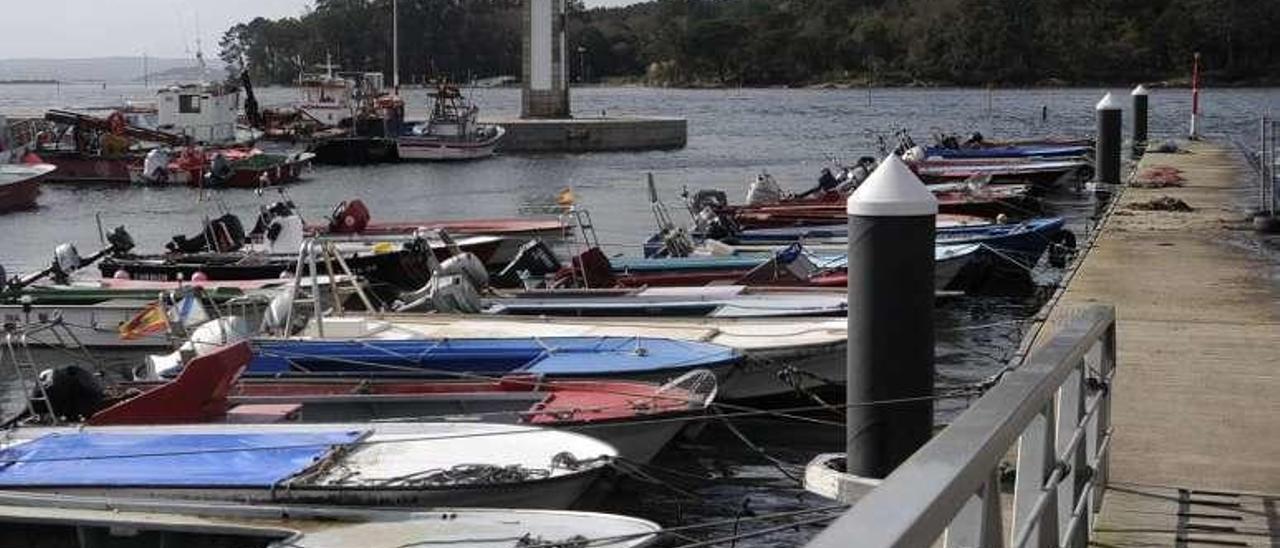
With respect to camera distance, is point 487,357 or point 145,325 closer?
point 487,357

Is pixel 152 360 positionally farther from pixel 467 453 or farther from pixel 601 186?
pixel 601 186

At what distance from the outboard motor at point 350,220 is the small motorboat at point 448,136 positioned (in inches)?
1331

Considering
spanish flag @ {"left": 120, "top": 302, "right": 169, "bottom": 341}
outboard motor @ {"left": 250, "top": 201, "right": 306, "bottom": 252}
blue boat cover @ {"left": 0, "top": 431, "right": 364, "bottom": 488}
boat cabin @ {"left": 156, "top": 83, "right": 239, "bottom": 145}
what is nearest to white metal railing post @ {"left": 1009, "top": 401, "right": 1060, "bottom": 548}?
blue boat cover @ {"left": 0, "top": 431, "right": 364, "bottom": 488}

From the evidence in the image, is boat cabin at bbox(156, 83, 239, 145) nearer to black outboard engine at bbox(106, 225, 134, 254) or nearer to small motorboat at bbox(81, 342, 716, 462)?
black outboard engine at bbox(106, 225, 134, 254)

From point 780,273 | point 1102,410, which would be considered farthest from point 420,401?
point 780,273

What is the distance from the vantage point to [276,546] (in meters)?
7.84

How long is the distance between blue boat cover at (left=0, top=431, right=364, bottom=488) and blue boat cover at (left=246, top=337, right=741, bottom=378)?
278 cm

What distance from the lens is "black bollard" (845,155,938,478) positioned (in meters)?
6.61

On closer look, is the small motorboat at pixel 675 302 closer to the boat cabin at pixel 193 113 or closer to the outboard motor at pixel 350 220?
the outboard motor at pixel 350 220

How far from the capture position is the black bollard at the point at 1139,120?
39125 millimetres

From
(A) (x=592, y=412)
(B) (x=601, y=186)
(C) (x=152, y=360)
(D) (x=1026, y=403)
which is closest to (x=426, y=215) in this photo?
(B) (x=601, y=186)

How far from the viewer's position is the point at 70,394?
11.7 meters

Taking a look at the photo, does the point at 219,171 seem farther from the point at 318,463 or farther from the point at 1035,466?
the point at 1035,466

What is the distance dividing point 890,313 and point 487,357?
7.36 meters
